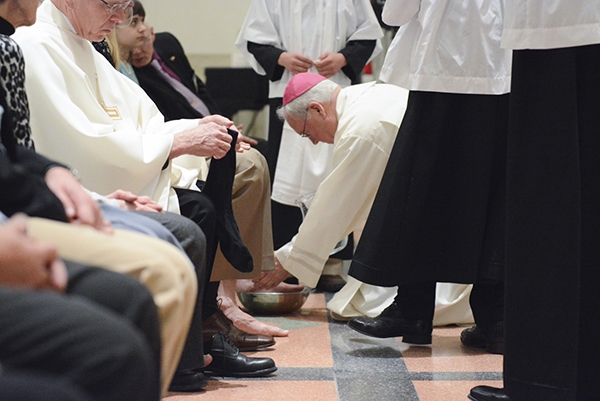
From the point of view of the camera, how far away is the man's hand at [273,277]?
12.2 ft

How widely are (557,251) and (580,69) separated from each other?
0.46m

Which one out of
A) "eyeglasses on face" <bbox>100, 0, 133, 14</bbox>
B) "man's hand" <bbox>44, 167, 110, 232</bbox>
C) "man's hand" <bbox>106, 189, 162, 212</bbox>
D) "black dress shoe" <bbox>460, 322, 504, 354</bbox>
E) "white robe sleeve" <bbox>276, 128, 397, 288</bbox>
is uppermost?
"eyeglasses on face" <bbox>100, 0, 133, 14</bbox>

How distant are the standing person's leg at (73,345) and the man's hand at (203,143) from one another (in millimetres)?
1570

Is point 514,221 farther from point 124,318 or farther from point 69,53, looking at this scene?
point 69,53

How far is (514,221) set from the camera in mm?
2184

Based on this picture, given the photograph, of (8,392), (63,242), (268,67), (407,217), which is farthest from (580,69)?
(268,67)

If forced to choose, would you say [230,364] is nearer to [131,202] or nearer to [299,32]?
[131,202]

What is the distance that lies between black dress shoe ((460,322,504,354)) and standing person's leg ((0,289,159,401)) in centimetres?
230

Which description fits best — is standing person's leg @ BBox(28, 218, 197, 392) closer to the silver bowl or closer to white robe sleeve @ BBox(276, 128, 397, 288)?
white robe sleeve @ BBox(276, 128, 397, 288)

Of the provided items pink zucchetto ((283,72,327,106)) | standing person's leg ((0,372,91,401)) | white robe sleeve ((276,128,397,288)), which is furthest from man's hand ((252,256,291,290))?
standing person's leg ((0,372,91,401))

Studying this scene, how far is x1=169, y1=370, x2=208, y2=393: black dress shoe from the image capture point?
2602 mm

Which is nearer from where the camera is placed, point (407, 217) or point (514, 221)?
point (514, 221)

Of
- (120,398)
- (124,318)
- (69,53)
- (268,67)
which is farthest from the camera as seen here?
(268,67)

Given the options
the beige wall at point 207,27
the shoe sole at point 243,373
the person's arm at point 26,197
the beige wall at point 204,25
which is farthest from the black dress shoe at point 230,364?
the beige wall at point 204,25
